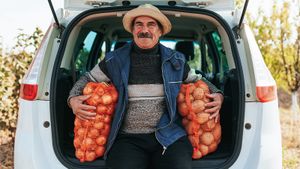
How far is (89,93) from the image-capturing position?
9.83 ft

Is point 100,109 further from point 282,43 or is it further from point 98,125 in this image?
point 282,43

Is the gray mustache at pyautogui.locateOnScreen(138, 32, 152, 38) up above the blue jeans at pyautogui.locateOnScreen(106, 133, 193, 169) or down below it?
above

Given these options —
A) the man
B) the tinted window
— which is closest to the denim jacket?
the man

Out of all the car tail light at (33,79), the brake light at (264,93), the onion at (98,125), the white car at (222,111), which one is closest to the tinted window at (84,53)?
the white car at (222,111)

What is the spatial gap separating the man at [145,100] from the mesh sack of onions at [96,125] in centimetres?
5

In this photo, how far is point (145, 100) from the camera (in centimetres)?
298

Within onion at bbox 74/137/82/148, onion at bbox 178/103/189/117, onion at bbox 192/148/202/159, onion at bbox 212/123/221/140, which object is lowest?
onion at bbox 192/148/202/159

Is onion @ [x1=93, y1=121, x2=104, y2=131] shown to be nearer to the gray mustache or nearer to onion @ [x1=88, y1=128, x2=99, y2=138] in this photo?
onion @ [x1=88, y1=128, x2=99, y2=138]

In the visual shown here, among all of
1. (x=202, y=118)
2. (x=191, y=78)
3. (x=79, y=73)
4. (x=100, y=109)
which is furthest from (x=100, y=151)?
(x=79, y=73)

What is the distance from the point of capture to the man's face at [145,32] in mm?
3072

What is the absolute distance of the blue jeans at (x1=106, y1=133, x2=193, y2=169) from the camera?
2.80m

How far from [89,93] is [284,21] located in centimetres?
472

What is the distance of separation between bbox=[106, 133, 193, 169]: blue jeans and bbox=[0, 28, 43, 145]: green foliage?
2950mm

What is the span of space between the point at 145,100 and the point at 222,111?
0.81 metres
